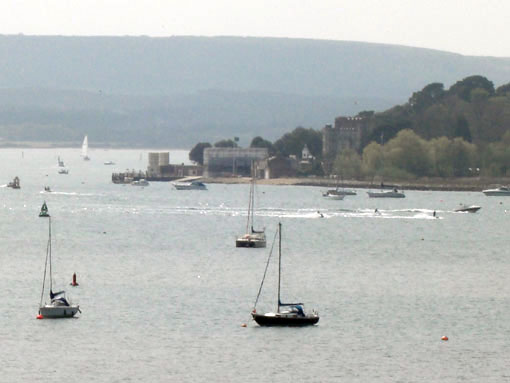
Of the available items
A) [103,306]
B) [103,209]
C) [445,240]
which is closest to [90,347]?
[103,306]

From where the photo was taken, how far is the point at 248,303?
70.8 m

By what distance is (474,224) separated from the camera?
139 m

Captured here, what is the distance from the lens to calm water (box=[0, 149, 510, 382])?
56.0m

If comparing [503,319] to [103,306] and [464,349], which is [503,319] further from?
[103,306]

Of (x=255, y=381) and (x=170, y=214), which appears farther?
(x=170, y=214)

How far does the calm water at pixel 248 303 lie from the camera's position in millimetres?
55969

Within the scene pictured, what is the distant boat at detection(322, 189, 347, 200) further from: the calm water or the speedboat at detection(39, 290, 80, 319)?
the speedboat at detection(39, 290, 80, 319)

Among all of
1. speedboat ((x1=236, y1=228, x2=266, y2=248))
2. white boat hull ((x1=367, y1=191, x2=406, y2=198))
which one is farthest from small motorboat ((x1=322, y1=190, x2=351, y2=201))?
speedboat ((x1=236, y1=228, x2=266, y2=248))

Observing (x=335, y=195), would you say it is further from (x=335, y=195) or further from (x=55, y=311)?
(x=55, y=311)

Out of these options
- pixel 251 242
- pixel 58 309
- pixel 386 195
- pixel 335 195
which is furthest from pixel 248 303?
pixel 386 195

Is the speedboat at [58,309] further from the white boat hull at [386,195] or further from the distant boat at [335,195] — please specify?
the white boat hull at [386,195]

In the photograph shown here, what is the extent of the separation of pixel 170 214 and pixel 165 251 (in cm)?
4614

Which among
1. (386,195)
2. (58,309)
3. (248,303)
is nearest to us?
(58,309)

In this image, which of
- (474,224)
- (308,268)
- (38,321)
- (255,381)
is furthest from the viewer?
(474,224)
